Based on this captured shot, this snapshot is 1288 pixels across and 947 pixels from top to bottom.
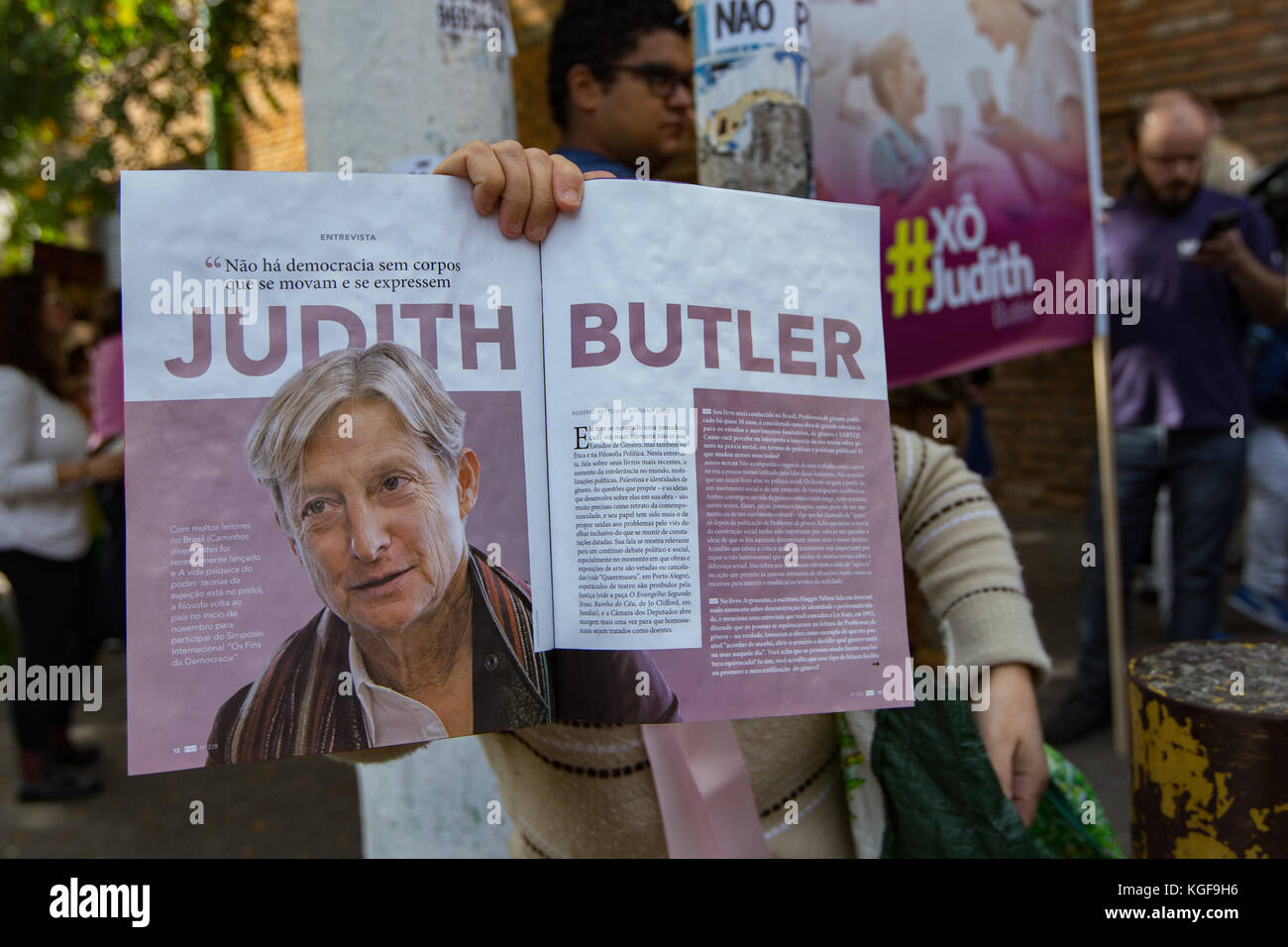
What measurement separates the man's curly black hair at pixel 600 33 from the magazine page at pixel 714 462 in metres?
0.89

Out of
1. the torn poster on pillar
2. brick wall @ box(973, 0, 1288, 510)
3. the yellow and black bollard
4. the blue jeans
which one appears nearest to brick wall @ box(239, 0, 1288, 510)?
brick wall @ box(973, 0, 1288, 510)

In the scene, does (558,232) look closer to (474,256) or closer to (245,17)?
(474,256)

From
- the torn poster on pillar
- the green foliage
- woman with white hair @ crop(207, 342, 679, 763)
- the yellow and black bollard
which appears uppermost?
the green foliage

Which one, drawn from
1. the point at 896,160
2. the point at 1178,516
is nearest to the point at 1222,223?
the point at 1178,516

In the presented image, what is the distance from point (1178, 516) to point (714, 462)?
3.18m

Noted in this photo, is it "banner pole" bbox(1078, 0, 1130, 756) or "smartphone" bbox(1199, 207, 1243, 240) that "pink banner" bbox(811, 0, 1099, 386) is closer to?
"banner pole" bbox(1078, 0, 1130, 756)

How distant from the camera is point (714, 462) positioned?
117cm

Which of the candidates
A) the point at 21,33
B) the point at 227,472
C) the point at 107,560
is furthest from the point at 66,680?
the point at 227,472

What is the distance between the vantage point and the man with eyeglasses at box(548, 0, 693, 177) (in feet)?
6.24

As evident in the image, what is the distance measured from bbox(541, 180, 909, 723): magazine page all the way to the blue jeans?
286cm

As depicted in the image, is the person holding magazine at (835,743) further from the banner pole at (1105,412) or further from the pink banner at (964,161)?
the banner pole at (1105,412)

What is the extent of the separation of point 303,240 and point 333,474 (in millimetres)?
265

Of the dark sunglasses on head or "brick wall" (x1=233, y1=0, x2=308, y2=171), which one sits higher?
"brick wall" (x1=233, y1=0, x2=308, y2=171)

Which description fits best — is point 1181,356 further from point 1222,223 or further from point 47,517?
point 47,517
